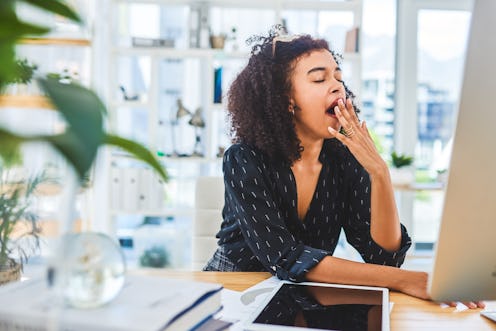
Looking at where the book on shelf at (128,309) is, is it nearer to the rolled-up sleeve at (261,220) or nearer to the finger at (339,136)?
the rolled-up sleeve at (261,220)

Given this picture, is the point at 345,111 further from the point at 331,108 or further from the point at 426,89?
the point at 426,89

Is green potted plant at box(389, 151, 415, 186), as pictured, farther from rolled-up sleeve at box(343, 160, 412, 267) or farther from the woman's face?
the woman's face

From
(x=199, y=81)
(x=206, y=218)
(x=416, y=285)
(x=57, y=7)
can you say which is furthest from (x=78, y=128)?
(x=199, y=81)

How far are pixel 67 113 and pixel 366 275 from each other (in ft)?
2.95

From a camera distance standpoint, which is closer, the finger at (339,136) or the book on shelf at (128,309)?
the book on shelf at (128,309)

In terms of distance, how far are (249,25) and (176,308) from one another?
3.40 metres

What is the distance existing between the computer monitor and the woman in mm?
471

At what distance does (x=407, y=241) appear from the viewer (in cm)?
143

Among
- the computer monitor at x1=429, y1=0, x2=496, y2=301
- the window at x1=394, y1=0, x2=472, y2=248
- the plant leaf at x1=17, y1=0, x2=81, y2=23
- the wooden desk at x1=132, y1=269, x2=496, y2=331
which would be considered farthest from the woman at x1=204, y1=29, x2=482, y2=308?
the window at x1=394, y1=0, x2=472, y2=248

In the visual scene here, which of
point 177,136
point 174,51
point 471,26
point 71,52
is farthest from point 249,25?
point 471,26

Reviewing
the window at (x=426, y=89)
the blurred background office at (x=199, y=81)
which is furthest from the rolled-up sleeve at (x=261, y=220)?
the window at (x=426, y=89)

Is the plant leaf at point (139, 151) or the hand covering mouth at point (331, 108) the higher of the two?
the hand covering mouth at point (331, 108)

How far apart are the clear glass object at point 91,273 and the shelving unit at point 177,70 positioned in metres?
2.82

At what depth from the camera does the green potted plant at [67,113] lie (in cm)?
40
